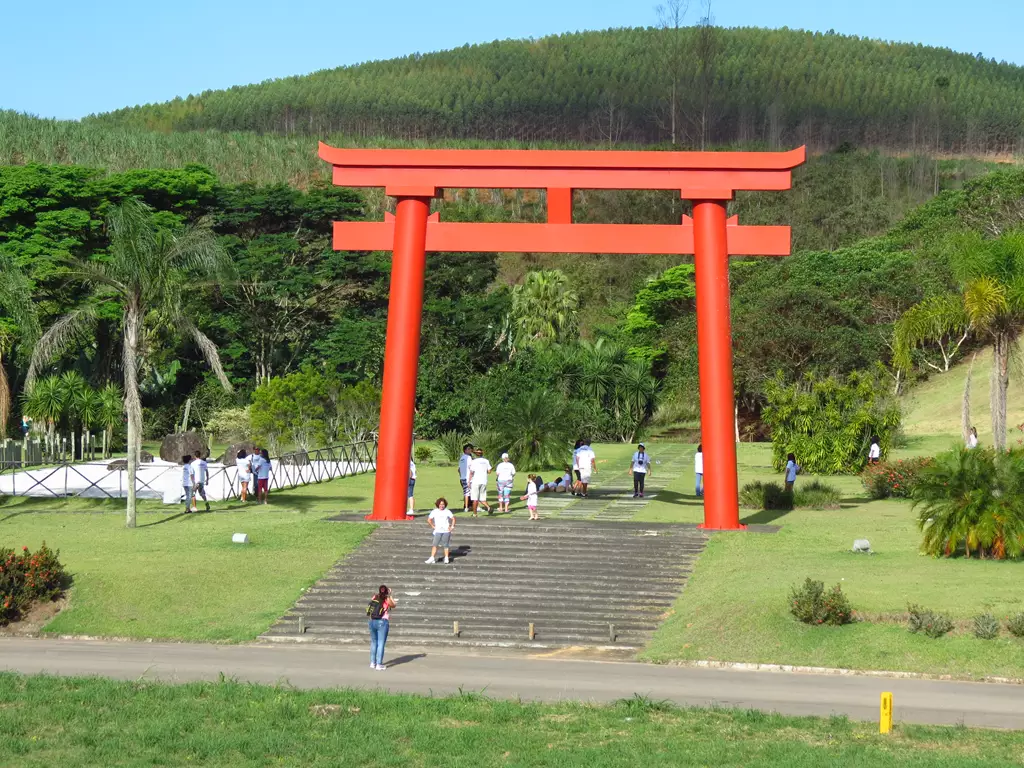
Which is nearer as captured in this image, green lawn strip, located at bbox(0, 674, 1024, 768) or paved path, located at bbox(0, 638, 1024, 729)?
green lawn strip, located at bbox(0, 674, 1024, 768)

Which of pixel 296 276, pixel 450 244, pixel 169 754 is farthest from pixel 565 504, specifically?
pixel 296 276

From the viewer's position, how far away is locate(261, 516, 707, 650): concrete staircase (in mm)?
23438

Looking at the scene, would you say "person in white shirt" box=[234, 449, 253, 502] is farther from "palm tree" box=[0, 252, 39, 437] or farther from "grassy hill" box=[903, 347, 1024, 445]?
"grassy hill" box=[903, 347, 1024, 445]

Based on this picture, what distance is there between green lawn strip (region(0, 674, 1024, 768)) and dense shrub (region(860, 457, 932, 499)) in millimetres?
20970

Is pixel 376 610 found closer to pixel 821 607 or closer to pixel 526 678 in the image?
pixel 526 678

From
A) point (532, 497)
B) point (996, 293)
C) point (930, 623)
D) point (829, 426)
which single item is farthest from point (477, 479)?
point (829, 426)

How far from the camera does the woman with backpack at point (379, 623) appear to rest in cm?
2033

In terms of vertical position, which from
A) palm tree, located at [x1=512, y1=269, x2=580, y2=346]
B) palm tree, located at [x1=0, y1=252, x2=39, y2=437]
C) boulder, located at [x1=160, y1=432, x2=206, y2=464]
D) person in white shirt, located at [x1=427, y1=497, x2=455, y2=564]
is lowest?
person in white shirt, located at [x1=427, y1=497, x2=455, y2=564]

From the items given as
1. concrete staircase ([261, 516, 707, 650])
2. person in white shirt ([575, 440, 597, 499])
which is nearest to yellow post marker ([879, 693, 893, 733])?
concrete staircase ([261, 516, 707, 650])

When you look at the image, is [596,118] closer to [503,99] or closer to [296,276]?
[503,99]

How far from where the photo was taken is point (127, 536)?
3016cm

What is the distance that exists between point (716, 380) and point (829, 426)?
18.0 m

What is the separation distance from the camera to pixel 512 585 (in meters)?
25.6

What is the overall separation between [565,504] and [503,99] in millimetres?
129938
